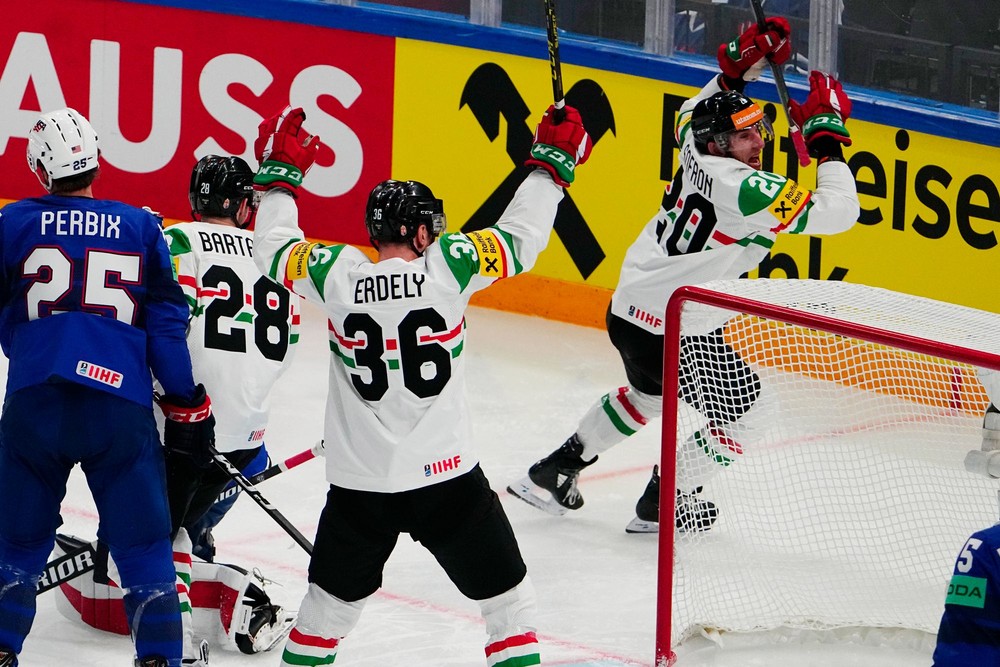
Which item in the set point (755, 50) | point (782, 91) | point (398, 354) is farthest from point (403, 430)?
point (755, 50)

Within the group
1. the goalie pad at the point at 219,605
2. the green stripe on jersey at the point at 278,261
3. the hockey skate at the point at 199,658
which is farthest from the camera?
the goalie pad at the point at 219,605

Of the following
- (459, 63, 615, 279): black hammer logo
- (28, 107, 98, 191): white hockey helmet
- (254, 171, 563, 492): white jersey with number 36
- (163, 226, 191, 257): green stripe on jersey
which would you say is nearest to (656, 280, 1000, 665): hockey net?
(254, 171, 563, 492): white jersey with number 36

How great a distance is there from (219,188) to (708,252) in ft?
4.98

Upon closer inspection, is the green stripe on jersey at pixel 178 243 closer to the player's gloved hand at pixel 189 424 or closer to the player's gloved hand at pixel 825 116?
the player's gloved hand at pixel 189 424

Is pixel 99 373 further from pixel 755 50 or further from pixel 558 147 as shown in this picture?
pixel 755 50

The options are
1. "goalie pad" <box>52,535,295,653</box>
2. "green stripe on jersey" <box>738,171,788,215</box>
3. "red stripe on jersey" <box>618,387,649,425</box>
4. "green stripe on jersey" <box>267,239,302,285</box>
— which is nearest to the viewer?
"green stripe on jersey" <box>267,239,302,285</box>

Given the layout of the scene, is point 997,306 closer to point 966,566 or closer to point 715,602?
point 715,602

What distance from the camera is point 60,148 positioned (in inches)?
140

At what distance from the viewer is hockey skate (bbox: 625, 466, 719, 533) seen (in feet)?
14.0

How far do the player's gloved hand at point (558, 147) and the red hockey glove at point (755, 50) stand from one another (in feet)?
5.63

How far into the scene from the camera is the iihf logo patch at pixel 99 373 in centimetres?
344

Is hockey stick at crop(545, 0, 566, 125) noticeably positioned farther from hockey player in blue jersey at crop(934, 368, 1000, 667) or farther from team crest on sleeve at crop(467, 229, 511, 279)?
hockey player in blue jersey at crop(934, 368, 1000, 667)

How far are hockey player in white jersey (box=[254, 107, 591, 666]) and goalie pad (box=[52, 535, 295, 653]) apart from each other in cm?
61

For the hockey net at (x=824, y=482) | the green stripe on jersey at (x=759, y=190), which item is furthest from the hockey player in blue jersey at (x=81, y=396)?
the green stripe on jersey at (x=759, y=190)
